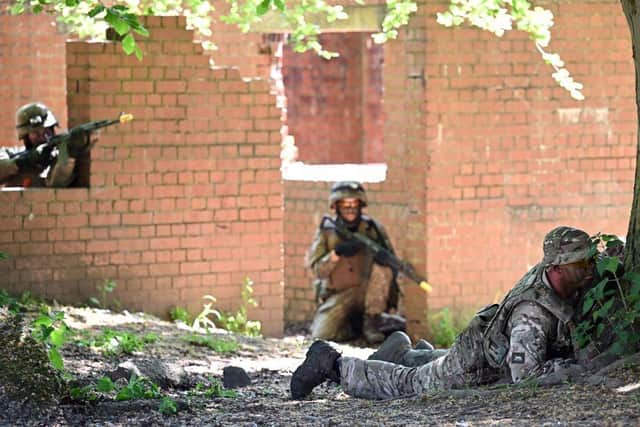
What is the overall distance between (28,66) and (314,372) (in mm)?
8572

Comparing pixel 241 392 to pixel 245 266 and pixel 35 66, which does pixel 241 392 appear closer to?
pixel 245 266

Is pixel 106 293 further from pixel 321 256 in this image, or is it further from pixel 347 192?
pixel 347 192

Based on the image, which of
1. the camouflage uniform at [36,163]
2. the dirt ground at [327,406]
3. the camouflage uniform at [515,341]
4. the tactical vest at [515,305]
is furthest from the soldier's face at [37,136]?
the tactical vest at [515,305]

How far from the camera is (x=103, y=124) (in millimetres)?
9773

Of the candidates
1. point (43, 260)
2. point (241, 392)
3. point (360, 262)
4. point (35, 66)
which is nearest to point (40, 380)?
point (241, 392)

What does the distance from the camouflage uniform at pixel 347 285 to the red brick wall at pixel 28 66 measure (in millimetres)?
4525

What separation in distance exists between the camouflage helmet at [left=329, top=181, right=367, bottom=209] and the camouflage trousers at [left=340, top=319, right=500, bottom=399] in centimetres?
465

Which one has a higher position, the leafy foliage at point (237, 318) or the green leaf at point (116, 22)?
the green leaf at point (116, 22)

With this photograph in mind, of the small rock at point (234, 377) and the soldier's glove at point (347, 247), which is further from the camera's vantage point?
the soldier's glove at point (347, 247)

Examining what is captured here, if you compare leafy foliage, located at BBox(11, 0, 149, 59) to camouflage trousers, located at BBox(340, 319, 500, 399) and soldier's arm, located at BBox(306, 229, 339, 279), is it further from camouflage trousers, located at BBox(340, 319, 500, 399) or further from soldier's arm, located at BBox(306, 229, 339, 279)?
soldier's arm, located at BBox(306, 229, 339, 279)

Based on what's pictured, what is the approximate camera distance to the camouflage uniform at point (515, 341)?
5.93 meters

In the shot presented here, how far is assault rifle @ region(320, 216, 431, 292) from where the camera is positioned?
11211mm

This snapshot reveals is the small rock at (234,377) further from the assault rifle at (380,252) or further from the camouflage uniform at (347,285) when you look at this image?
the camouflage uniform at (347,285)

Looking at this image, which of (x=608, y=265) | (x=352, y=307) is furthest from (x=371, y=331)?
(x=608, y=265)
